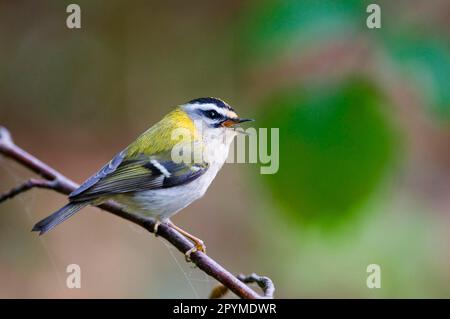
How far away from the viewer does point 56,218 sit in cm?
181

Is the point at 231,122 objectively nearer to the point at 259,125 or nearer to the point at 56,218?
the point at 259,125

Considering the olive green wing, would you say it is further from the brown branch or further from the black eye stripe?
the brown branch

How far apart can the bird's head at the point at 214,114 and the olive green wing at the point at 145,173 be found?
17cm

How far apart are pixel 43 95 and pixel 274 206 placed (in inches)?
108

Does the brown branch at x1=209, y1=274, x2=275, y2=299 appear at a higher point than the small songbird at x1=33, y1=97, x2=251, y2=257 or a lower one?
lower

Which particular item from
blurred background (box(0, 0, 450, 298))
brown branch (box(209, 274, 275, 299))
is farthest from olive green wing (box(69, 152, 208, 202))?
brown branch (box(209, 274, 275, 299))

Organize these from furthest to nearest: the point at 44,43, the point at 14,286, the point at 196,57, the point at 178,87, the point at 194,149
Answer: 1. the point at 44,43
2. the point at 178,87
3. the point at 196,57
4. the point at 14,286
5. the point at 194,149

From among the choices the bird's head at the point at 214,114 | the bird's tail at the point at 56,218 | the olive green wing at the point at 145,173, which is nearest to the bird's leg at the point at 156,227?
the olive green wing at the point at 145,173

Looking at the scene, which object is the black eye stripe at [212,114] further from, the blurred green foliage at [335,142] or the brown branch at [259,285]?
the brown branch at [259,285]

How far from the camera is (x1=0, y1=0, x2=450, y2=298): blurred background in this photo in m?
1.73

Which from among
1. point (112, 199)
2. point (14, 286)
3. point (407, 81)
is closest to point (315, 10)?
point (407, 81)

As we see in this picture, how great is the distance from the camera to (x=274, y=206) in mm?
1827

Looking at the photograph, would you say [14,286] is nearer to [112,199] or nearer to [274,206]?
[112,199]

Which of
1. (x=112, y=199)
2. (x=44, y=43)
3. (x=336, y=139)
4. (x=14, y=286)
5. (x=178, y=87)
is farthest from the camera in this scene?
(x=44, y=43)
